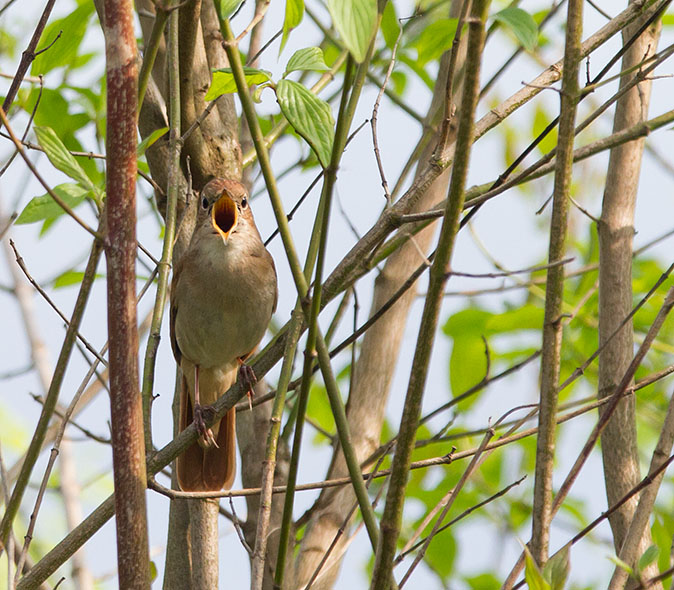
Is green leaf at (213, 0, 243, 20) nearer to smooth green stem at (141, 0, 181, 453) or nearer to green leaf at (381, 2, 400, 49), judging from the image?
smooth green stem at (141, 0, 181, 453)

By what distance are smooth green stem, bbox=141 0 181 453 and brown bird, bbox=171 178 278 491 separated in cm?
89

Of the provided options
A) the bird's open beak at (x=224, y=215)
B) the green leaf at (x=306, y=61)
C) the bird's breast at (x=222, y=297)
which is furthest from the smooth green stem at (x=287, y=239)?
the bird's breast at (x=222, y=297)

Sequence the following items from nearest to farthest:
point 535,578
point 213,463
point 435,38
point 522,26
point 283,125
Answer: point 535,578
point 522,26
point 435,38
point 283,125
point 213,463

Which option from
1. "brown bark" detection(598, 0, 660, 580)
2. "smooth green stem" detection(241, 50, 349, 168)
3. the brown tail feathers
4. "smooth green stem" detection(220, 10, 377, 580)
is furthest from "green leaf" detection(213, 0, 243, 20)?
the brown tail feathers

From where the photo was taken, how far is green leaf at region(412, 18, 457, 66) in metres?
2.59

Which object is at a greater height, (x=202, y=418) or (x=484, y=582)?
(x=202, y=418)

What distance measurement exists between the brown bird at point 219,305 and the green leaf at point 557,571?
194 centimetres

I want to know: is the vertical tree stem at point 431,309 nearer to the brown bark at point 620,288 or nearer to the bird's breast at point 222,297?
the brown bark at point 620,288

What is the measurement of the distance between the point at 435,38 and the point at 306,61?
103 cm

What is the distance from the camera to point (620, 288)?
2.38m

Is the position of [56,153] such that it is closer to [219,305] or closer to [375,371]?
[375,371]

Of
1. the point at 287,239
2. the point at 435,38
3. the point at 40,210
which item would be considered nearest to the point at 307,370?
the point at 287,239

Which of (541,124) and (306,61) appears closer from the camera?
(306,61)

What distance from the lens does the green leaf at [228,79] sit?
5.51 feet
